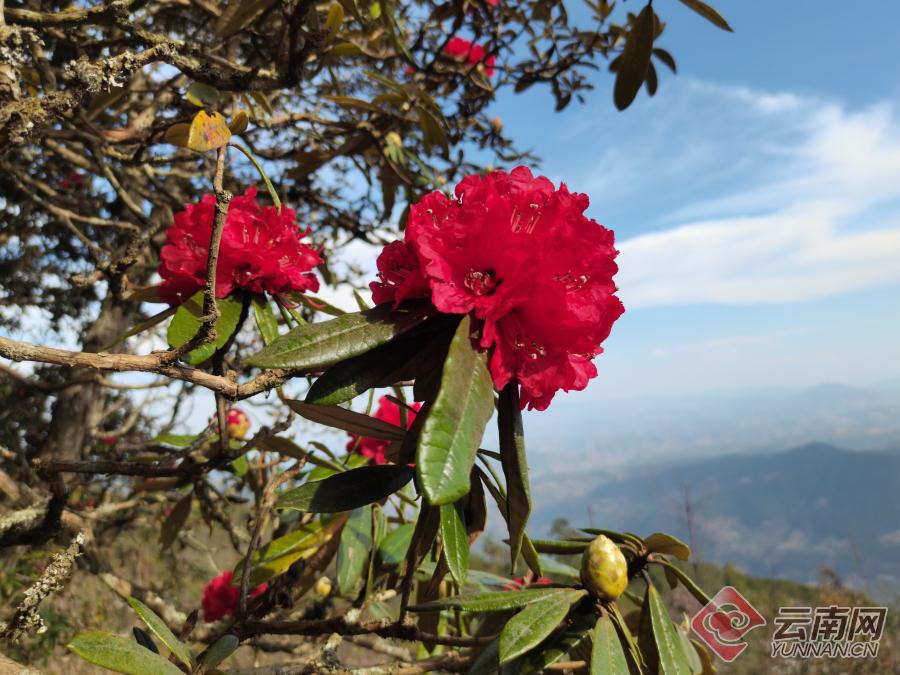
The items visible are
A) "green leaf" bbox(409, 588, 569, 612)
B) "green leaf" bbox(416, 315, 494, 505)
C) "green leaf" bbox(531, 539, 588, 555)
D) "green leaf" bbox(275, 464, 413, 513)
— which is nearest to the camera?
"green leaf" bbox(416, 315, 494, 505)

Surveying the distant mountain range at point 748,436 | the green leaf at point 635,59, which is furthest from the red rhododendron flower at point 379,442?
the distant mountain range at point 748,436

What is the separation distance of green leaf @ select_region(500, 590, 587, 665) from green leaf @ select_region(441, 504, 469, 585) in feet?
0.53

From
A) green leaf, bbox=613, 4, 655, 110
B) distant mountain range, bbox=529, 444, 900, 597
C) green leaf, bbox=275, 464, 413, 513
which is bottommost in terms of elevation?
distant mountain range, bbox=529, 444, 900, 597

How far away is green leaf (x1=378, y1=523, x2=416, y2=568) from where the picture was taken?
1313 mm

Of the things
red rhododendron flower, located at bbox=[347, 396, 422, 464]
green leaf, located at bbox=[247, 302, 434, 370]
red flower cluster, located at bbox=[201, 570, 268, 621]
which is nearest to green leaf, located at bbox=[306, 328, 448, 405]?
green leaf, located at bbox=[247, 302, 434, 370]

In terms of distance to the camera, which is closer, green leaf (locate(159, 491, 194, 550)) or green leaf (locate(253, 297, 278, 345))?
green leaf (locate(253, 297, 278, 345))

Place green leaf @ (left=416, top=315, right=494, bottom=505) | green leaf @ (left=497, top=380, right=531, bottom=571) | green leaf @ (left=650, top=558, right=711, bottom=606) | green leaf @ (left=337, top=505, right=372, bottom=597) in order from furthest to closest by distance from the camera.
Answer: green leaf @ (left=337, top=505, right=372, bottom=597)
green leaf @ (left=650, top=558, right=711, bottom=606)
green leaf @ (left=497, top=380, right=531, bottom=571)
green leaf @ (left=416, top=315, right=494, bottom=505)

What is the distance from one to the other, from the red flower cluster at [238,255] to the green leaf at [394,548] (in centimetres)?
68

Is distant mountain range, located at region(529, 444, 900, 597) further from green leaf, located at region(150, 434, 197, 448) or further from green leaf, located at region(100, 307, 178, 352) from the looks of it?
green leaf, located at region(100, 307, 178, 352)

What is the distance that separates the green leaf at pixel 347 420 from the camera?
2.64 ft

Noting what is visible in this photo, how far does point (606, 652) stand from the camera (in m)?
0.83

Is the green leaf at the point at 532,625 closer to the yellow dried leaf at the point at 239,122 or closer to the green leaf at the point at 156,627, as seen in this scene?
the green leaf at the point at 156,627

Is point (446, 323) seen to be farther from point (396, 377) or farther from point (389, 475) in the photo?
point (389, 475)

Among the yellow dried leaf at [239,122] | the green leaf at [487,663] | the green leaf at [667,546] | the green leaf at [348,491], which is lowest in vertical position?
the green leaf at [487,663]
